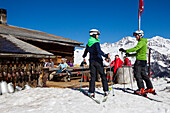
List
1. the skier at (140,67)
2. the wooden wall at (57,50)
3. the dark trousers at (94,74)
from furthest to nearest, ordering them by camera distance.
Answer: the wooden wall at (57,50), the skier at (140,67), the dark trousers at (94,74)

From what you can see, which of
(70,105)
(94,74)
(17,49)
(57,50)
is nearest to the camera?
(70,105)

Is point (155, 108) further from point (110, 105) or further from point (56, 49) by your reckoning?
point (56, 49)

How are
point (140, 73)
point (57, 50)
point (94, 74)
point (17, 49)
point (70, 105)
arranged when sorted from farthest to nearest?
point (57, 50) → point (17, 49) → point (140, 73) → point (94, 74) → point (70, 105)

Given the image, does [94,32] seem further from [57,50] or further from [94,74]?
[57,50]

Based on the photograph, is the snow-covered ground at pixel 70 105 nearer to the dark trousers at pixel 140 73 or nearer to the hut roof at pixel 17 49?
the dark trousers at pixel 140 73

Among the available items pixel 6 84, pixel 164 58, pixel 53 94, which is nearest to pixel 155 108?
pixel 53 94

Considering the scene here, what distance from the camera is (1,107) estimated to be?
405cm

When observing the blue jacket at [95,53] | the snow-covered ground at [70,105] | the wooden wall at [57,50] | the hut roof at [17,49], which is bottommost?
the snow-covered ground at [70,105]

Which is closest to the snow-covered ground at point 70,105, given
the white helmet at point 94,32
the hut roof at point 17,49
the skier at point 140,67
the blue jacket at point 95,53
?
the skier at point 140,67

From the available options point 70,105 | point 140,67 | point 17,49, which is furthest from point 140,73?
point 17,49

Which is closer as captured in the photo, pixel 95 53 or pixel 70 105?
pixel 70 105

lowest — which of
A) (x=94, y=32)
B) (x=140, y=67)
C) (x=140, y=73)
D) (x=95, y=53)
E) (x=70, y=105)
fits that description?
(x=70, y=105)

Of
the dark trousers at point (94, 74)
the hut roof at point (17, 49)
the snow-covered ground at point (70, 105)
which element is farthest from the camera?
the hut roof at point (17, 49)

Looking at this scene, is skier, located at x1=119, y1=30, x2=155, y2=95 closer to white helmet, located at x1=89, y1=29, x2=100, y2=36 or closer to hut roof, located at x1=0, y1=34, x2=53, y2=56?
white helmet, located at x1=89, y1=29, x2=100, y2=36
